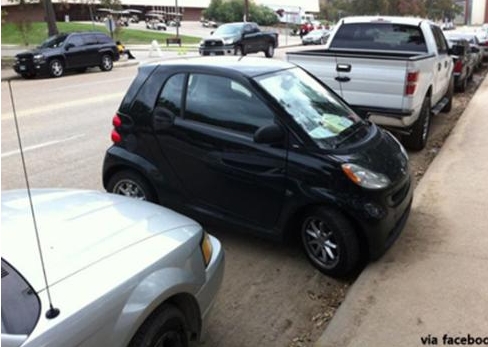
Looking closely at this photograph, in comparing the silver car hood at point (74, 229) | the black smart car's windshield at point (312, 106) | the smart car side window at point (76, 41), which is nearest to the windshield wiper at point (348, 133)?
the black smart car's windshield at point (312, 106)

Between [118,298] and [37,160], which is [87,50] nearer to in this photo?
[37,160]

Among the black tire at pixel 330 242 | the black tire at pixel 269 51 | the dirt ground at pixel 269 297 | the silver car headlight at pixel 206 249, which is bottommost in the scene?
the black tire at pixel 269 51

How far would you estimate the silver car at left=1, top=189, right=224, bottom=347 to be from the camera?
2111 mm

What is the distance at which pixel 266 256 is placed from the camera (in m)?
4.76

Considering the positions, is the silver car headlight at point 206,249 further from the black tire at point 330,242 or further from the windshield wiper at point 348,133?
the windshield wiper at point 348,133

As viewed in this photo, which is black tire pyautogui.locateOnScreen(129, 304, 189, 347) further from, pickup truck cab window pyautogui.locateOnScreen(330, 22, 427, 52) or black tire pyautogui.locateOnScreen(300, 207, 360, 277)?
pickup truck cab window pyautogui.locateOnScreen(330, 22, 427, 52)

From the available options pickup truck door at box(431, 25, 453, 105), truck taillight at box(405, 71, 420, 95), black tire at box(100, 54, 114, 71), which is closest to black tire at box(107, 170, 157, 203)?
truck taillight at box(405, 71, 420, 95)

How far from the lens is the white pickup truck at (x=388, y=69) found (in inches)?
276

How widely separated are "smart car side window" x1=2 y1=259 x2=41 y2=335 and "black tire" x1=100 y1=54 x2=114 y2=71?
21.5 metres

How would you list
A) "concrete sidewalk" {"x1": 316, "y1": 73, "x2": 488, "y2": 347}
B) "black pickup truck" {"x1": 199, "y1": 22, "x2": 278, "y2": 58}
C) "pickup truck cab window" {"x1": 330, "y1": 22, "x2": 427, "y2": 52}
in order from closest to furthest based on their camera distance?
"concrete sidewalk" {"x1": 316, "y1": 73, "x2": 488, "y2": 347}, "pickup truck cab window" {"x1": 330, "y1": 22, "x2": 427, "y2": 52}, "black pickup truck" {"x1": 199, "y1": 22, "x2": 278, "y2": 58}

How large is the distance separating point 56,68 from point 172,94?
17.2 metres

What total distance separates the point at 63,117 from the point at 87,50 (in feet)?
37.5

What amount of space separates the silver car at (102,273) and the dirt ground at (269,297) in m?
0.71

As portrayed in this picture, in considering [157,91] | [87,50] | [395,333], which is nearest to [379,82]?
[157,91]
